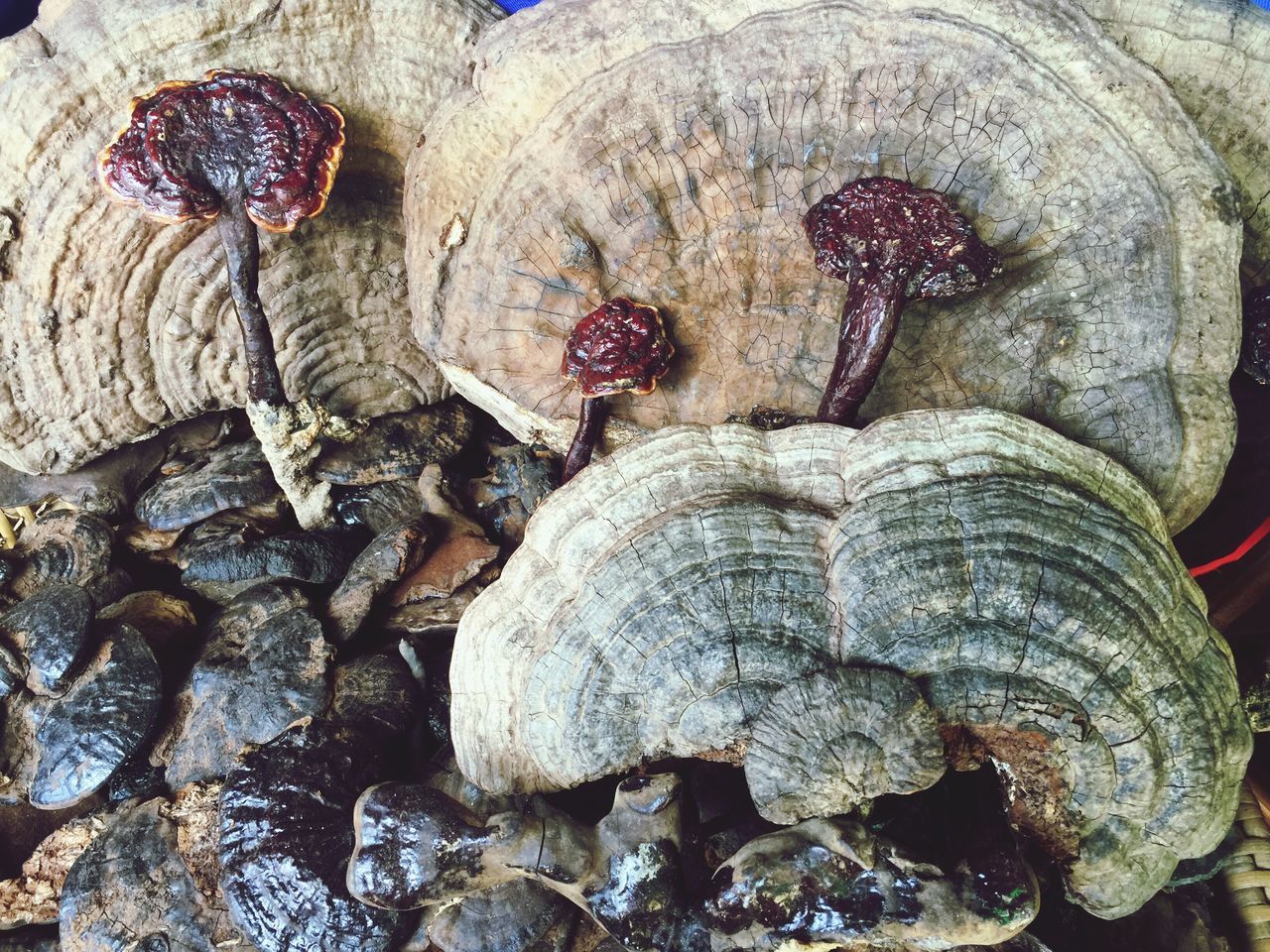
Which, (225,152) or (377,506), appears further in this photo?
(377,506)

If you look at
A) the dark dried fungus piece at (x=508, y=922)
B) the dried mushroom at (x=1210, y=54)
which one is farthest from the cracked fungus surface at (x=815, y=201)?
the dark dried fungus piece at (x=508, y=922)

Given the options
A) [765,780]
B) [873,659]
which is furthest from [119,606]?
[873,659]

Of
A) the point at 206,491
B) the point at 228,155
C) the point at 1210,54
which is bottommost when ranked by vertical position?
the point at 206,491

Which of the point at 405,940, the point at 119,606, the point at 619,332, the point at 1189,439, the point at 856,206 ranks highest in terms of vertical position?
the point at 856,206

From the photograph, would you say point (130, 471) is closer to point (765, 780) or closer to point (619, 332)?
point (619, 332)

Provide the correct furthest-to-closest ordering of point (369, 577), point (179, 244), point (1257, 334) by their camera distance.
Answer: point (179, 244) < point (369, 577) < point (1257, 334)

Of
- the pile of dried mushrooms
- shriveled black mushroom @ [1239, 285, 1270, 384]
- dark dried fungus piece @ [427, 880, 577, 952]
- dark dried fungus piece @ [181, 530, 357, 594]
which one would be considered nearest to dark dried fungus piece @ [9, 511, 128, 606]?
the pile of dried mushrooms

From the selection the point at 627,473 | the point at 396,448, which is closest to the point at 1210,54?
the point at 627,473

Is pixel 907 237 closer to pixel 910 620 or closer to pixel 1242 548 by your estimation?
pixel 910 620
